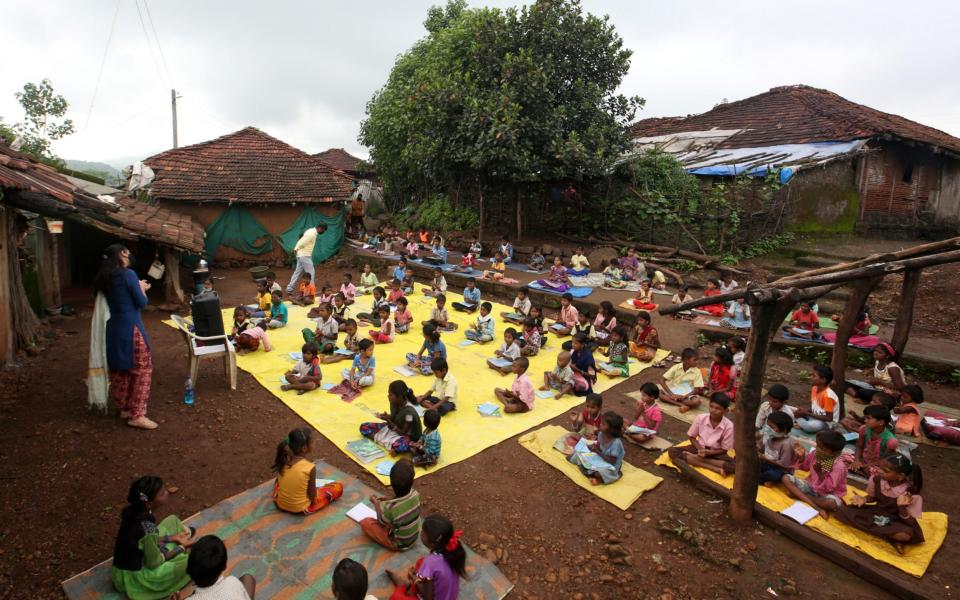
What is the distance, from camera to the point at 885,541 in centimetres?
457

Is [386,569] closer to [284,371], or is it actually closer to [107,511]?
[107,511]

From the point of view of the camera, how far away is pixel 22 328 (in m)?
8.35

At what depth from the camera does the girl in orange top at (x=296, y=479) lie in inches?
184

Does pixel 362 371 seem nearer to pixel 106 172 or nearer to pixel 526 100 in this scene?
pixel 526 100

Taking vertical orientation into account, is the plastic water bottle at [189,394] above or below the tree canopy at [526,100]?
below

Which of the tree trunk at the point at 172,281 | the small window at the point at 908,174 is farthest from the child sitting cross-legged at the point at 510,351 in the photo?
the small window at the point at 908,174

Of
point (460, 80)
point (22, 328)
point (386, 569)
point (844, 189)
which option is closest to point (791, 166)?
point (844, 189)

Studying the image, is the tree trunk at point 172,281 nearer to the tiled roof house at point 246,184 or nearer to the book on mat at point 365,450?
the tiled roof house at point 246,184

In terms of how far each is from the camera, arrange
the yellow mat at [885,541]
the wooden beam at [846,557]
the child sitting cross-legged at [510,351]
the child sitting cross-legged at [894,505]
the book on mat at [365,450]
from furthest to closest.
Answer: the child sitting cross-legged at [510,351], the book on mat at [365,450], the child sitting cross-legged at [894,505], the yellow mat at [885,541], the wooden beam at [846,557]

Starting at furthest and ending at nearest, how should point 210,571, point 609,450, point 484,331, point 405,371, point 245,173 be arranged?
point 245,173 → point 484,331 → point 405,371 → point 609,450 → point 210,571

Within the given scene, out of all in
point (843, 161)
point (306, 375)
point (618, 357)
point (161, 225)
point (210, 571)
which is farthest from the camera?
point (843, 161)

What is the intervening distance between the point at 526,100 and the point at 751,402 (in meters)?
11.6

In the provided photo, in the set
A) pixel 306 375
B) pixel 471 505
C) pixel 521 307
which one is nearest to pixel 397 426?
pixel 471 505

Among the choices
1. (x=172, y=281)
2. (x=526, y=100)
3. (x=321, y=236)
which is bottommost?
(x=172, y=281)
